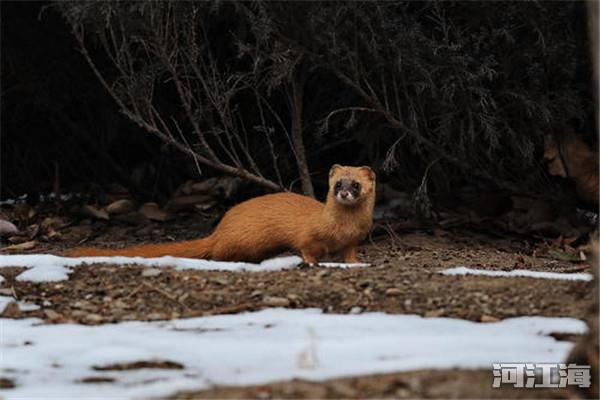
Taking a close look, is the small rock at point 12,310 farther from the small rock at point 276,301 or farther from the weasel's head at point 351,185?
the weasel's head at point 351,185

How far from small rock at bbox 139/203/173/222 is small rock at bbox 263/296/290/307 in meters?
4.45

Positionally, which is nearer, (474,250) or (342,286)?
(342,286)

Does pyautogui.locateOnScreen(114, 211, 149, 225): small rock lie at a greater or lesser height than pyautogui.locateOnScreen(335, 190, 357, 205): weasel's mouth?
lesser

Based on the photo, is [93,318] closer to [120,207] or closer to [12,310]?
[12,310]

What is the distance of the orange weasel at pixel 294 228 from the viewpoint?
6.71 metres

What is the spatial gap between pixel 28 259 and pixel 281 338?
198cm

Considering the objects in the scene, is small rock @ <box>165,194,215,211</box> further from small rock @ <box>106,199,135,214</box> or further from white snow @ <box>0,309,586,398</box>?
white snow @ <box>0,309,586,398</box>

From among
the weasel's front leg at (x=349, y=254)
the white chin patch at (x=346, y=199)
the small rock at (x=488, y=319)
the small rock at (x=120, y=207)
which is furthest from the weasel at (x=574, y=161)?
the small rock at (x=488, y=319)

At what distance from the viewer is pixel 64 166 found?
10742mm

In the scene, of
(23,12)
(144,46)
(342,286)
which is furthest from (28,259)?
(23,12)

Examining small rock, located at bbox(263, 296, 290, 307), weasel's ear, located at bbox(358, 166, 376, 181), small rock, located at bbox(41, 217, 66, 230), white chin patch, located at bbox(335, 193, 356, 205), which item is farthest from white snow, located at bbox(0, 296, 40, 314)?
small rock, located at bbox(41, 217, 66, 230)

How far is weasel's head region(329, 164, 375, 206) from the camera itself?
6602mm

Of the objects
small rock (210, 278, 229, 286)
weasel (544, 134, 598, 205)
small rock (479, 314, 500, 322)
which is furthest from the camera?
weasel (544, 134, 598, 205)

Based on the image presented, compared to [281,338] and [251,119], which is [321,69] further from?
[281,338]
